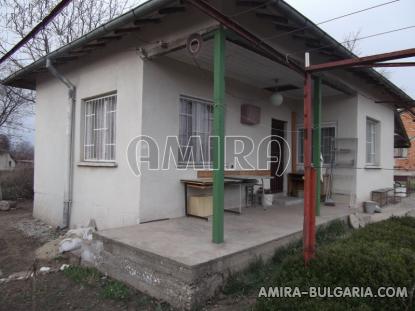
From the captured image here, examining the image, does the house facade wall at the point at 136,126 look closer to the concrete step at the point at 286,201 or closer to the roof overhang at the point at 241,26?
the roof overhang at the point at 241,26

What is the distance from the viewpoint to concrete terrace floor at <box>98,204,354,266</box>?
396 cm

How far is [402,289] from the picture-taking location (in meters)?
3.12

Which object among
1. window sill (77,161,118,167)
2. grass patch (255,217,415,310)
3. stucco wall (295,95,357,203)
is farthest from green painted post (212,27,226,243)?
stucco wall (295,95,357,203)

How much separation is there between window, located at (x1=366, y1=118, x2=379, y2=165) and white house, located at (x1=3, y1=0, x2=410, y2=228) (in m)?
0.53

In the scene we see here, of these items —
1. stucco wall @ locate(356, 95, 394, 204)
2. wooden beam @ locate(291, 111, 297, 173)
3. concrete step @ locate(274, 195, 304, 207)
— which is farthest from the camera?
wooden beam @ locate(291, 111, 297, 173)

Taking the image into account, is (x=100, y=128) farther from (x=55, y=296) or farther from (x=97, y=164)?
(x=55, y=296)

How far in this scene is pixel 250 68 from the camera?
678 cm

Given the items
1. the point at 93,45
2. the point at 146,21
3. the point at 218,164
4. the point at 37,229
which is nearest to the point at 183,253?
the point at 218,164

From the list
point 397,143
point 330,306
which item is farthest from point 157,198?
point 397,143

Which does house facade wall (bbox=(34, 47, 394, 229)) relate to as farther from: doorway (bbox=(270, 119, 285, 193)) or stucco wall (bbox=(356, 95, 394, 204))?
doorway (bbox=(270, 119, 285, 193))

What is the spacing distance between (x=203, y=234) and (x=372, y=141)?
7.76 m

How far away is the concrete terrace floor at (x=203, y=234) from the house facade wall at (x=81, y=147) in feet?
2.72

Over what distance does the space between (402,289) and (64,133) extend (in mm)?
7165

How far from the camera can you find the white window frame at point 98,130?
670 centimetres
